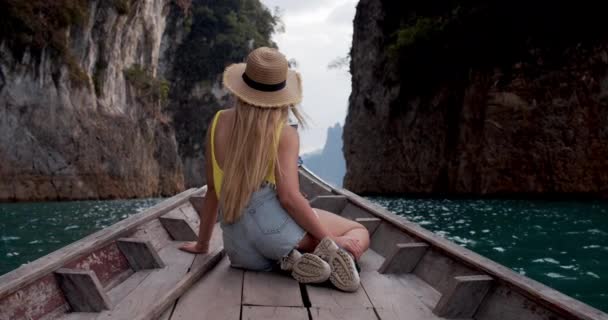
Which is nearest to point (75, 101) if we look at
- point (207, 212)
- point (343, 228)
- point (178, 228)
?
point (178, 228)

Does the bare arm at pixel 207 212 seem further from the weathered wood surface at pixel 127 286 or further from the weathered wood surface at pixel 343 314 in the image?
the weathered wood surface at pixel 343 314

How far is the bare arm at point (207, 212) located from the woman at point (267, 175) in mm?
115

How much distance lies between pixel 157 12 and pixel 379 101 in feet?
48.9

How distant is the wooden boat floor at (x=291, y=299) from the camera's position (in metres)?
2.51

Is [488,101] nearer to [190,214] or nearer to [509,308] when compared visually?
[190,214]

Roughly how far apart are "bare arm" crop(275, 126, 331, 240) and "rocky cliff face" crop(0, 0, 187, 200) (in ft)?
65.1

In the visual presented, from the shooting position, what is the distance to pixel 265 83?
9.94ft

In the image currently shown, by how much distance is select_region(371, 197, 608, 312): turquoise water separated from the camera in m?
5.38

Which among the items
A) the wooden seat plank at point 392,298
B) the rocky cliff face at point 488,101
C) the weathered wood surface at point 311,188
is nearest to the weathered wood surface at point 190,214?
the weathered wood surface at point 311,188

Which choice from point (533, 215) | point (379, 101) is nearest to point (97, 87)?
point (379, 101)

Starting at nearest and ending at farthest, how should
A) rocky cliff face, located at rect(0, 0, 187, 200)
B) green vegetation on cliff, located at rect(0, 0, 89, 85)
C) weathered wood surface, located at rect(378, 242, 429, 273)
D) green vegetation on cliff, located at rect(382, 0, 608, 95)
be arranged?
weathered wood surface, located at rect(378, 242, 429, 273)
green vegetation on cliff, located at rect(382, 0, 608, 95)
green vegetation on cliff, located at rect(0, 0, 89, 85)
rocky cliff face, located at rect(0, 0, 187, 200)

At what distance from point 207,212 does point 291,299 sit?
0.97m

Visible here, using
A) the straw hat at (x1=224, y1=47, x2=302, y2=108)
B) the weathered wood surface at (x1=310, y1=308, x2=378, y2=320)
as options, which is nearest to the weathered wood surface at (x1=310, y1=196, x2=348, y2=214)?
the straw hat at (x1=224, y1=47, x2=302, y2=108)

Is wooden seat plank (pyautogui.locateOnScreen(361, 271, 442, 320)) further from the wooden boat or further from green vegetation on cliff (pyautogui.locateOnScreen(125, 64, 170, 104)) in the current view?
green vegetation on cliff (pyautogui.locateOnScreen(125, 64, 170, 104))
